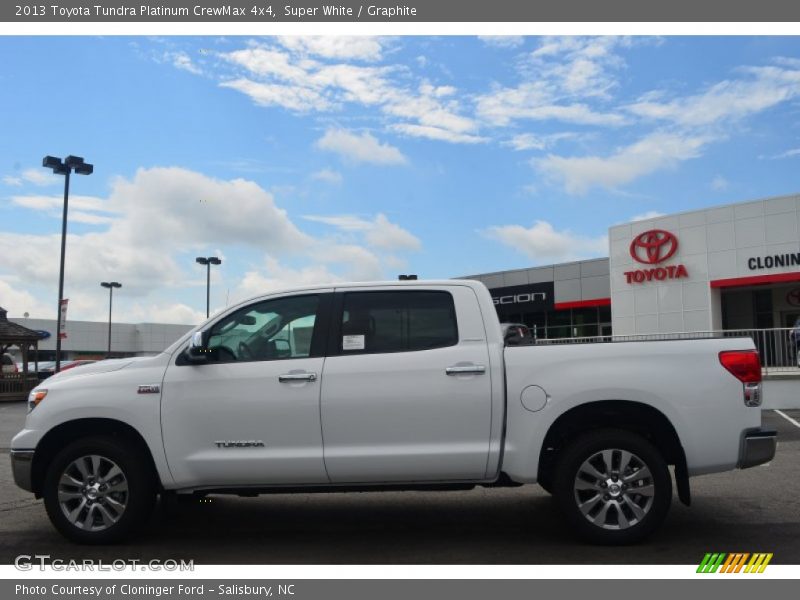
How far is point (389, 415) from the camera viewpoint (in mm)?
5691

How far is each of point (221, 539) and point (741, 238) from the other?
26.7 m

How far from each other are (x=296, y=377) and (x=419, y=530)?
5.80 ft

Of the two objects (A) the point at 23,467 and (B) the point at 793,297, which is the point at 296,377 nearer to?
(A) the point at 23,467

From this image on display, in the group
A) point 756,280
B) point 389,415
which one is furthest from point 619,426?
point 756,280

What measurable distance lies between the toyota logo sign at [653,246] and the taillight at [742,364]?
26.3 meters

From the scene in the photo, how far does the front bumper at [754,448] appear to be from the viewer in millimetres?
5594

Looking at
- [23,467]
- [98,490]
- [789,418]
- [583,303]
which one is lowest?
[789,418]

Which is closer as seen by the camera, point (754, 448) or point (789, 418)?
point (754, 448)

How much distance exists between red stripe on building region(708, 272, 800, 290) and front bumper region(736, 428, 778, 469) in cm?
2430

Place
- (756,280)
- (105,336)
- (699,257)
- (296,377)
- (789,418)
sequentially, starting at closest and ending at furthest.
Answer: (296,377) < (789,418) < (756,280) < (699,257) < (105,336)

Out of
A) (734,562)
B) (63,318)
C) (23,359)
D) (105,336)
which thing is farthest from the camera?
(105,336)

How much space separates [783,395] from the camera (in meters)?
18.9

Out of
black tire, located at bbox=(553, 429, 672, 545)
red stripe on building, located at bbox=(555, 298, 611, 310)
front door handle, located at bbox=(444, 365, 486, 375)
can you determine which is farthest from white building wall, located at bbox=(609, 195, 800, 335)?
front door handle, located at bbox=(444, 365, 486, 375)

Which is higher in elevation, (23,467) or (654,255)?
(654,255)
